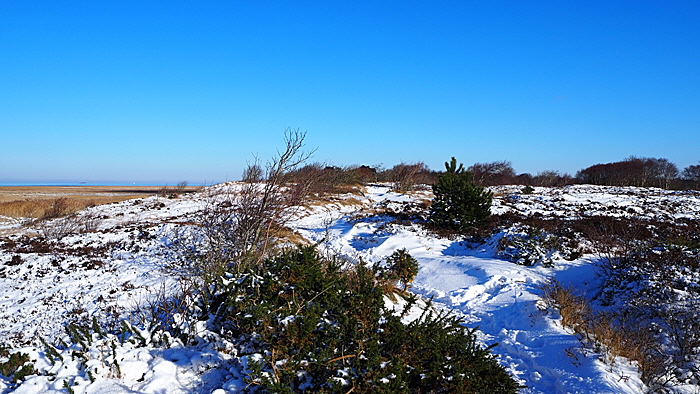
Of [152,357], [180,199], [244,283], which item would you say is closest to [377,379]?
[244,283]

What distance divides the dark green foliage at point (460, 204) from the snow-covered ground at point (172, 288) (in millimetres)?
1047

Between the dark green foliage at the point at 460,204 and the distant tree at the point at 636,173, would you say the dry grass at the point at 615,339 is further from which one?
the distant tree at the point at 636,173

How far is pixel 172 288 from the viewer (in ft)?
25.0

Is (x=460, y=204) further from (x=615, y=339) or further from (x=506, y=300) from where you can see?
(x=615, y=339)

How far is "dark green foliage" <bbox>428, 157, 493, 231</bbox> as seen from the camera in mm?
13352

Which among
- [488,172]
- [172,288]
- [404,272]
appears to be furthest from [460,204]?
Result: [488,172]

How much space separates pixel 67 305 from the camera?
735 cm

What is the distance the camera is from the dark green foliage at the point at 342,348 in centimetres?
291

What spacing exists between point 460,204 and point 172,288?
9.68 metres

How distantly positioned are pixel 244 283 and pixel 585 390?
3885 millimetres

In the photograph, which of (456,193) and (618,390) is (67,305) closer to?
(618,390)

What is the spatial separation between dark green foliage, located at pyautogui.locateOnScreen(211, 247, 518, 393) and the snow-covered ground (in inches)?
18.5

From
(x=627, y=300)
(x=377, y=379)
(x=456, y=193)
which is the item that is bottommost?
(x=627, y=300)

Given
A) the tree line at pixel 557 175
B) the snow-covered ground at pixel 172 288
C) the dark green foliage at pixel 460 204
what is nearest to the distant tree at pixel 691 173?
the tree line at pixel 557 175
